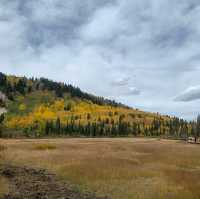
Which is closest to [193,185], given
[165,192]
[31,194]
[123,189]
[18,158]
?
[165,192]

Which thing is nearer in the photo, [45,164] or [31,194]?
[31,194]

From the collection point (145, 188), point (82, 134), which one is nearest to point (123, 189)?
point (145, 188)

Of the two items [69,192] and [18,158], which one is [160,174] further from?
[18,158]

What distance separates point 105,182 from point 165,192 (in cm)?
507

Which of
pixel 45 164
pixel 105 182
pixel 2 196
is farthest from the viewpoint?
pixel 45 164

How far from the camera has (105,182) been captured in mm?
24203

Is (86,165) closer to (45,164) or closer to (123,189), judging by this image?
(45,164)

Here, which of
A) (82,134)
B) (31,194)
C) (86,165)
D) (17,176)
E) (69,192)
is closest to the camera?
(31,194)

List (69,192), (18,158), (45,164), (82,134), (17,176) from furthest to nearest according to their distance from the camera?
(82,134), (18,158), (45,164), (17,176), (69,192)

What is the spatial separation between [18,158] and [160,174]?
19972 millimetres

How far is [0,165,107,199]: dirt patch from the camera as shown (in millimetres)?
19812

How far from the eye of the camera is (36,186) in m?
23.1

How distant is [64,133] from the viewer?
175 m

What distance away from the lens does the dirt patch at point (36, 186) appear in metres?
19.8
